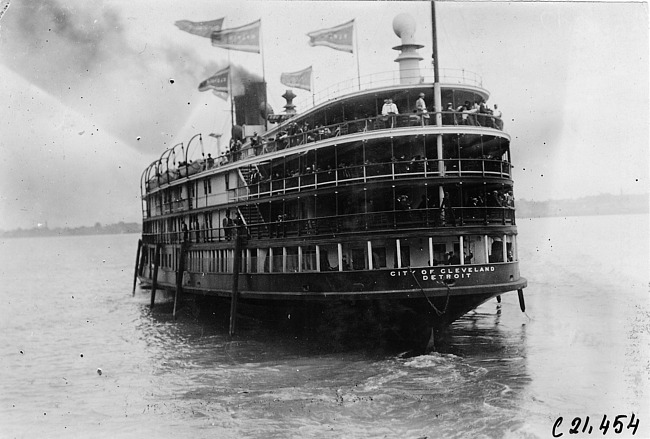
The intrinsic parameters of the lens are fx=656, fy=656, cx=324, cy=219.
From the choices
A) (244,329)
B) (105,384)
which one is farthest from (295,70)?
(105,384)

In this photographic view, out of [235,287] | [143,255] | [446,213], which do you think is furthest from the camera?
[143,255]

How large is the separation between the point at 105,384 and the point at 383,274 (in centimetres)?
1012

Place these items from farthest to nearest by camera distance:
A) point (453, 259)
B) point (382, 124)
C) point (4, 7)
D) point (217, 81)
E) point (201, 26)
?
point (217, 81) → point (201, 26) → point (382, 124) → point (453, 259) → point (4, 7)

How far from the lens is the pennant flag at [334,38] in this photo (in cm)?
2520

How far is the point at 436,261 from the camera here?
23297mm

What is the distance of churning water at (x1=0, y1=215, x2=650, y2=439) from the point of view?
57.5ft

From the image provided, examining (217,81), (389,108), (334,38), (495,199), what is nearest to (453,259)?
(495,199)

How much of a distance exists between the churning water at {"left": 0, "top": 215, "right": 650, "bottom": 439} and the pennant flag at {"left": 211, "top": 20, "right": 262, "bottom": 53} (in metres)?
12.6

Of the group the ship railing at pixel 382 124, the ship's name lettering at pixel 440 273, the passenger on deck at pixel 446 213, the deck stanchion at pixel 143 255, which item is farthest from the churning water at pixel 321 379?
the deck stanchion at pixel 143 255

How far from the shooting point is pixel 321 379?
21.0 m

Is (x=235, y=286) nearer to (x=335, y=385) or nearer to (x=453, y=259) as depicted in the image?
(x=335, y=385)

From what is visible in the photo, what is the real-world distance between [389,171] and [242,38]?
33.5 feet

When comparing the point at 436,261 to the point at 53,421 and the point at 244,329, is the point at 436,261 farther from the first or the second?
the point at 53,421

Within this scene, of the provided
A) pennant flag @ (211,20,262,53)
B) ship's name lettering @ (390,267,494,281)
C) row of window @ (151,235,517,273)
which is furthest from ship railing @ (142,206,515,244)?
pennant flag @ (211,20,262,53)
